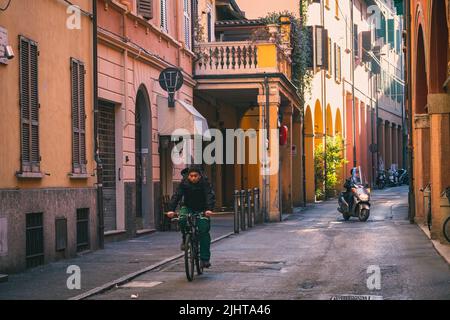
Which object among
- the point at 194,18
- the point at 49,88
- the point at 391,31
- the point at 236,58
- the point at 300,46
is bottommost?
the point at 49,88

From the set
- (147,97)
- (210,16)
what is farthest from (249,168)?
(147,97)

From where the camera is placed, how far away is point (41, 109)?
16375 millimetres

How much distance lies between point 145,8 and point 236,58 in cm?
720

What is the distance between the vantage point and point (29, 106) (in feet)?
51.4

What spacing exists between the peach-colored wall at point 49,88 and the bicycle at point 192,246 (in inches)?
106

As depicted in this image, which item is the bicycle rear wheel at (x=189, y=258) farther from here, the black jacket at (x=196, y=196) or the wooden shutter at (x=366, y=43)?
the wooden shutter at (x=366, y=43)

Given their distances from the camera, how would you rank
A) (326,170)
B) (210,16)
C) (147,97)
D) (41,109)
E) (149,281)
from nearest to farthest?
(149,281) → (41,109) → (147,97) → (210,16) → (326,170)

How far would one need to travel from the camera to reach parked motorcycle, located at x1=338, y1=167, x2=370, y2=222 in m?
29.2

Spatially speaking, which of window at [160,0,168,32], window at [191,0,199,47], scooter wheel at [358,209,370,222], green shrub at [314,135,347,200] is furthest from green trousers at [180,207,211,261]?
green shrub at [314,135,347,200]

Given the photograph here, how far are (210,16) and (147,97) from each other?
9.72 meters

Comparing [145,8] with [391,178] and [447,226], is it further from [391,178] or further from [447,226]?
[391,178]

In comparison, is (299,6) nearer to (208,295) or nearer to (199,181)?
(199,181)

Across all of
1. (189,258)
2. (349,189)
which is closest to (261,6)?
(349,189)

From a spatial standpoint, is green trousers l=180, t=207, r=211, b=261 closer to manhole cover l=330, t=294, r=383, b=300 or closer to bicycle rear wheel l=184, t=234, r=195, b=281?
bicycle rear wheel l=184, t=234, r=195, b=281
